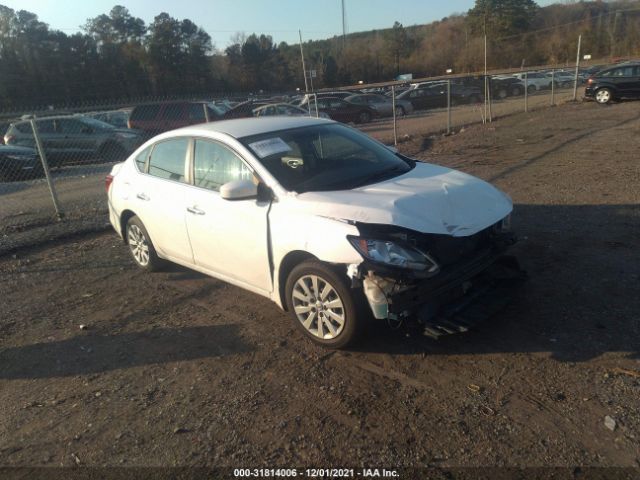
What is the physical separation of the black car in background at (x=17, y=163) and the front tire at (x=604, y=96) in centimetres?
2097

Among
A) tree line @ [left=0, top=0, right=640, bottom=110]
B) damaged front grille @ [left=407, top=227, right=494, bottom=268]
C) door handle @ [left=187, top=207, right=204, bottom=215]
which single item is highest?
tree line @ [left=0, top=0, right=640, bottom=110]

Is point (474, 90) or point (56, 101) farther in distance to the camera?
point (56, 101)

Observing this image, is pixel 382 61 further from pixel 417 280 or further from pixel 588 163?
pixel 417 280

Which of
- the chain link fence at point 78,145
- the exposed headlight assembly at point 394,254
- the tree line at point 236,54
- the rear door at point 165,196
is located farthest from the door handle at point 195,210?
the tree line at point 236,54

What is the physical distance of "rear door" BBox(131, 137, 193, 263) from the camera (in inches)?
193

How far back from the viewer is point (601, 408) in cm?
289

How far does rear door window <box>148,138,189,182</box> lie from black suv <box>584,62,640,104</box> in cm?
2072

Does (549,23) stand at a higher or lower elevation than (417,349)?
higher

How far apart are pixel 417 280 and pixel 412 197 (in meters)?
0.71

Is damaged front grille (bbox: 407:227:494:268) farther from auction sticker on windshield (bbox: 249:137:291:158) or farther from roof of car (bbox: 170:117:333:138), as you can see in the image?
roof of car (bbox: 170:117:333:138)

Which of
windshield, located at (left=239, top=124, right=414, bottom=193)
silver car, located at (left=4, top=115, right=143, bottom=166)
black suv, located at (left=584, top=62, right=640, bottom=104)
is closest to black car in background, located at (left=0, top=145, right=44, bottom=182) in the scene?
silver car, located at (left=4, top=115, right=143, bottom=166)

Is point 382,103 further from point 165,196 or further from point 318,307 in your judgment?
point 318,307

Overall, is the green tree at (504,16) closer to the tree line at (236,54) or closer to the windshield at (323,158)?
the tree line at (236,54)

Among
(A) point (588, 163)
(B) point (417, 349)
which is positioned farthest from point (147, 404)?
(A) point (588, 163)
